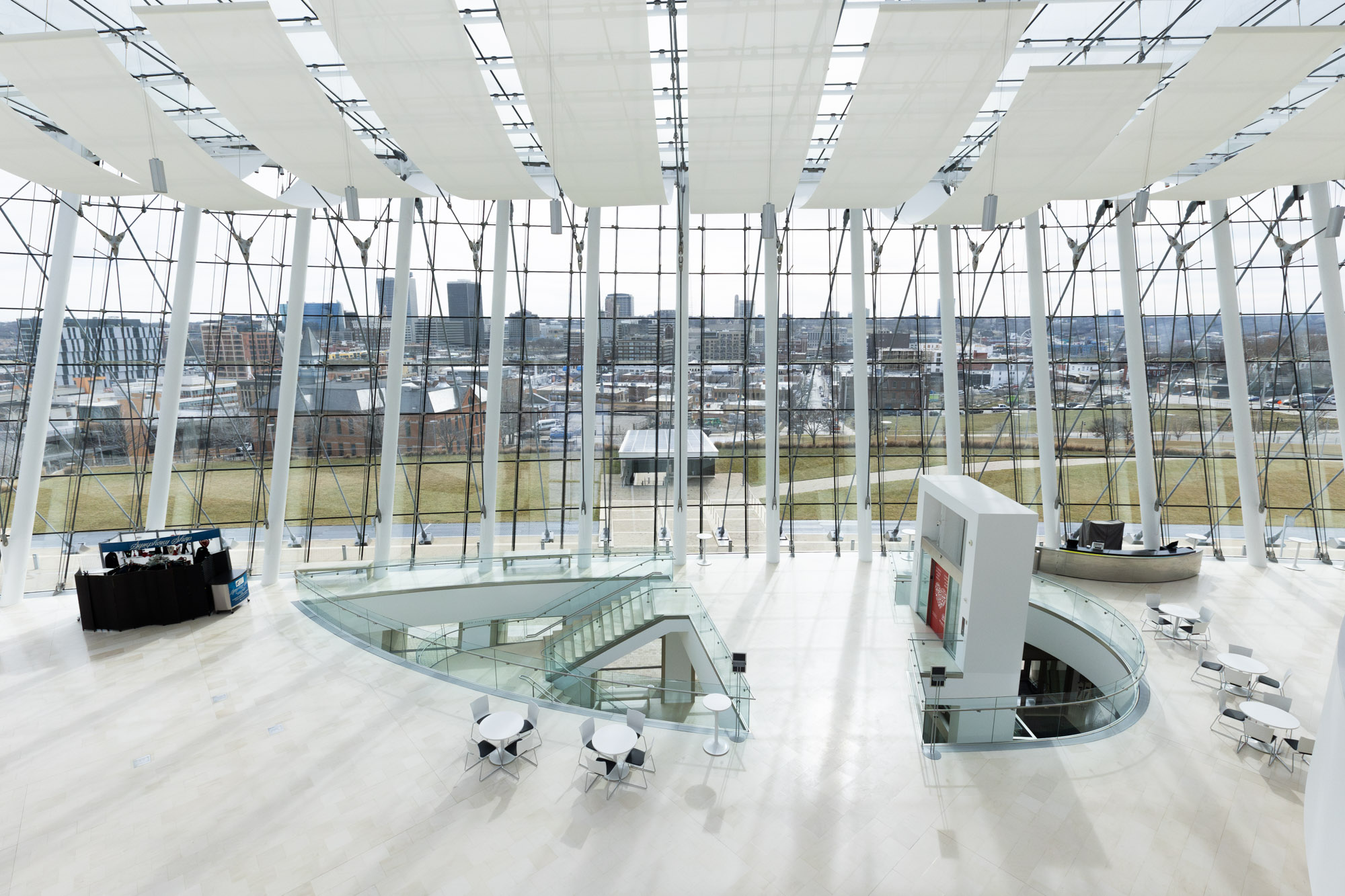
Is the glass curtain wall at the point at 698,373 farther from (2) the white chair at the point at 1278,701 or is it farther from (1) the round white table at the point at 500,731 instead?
(1) the round white table at the point at 500,731

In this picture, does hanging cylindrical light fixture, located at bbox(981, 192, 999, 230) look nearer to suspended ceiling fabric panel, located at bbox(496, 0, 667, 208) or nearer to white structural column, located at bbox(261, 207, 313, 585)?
suspended ceiling fabric panel, located at bbox(496, 0, 667, 208)

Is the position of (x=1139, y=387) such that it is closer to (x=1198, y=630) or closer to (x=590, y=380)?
(x=1198, y=630)

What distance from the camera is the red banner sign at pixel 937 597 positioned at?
1083 cm

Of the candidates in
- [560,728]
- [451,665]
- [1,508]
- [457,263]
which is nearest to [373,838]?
[560,728]

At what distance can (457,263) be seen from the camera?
51.3 feet

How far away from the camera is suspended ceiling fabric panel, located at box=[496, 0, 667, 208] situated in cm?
734

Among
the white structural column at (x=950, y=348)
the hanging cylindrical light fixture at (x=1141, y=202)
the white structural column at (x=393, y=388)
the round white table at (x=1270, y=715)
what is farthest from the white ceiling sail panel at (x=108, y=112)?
the round white table at (x=1270, y=715)

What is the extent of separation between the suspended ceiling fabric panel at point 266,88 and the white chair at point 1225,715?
13.4 metres

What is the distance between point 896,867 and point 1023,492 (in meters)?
13.5

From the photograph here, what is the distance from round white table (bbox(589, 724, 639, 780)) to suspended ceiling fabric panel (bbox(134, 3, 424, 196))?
828 centimetres

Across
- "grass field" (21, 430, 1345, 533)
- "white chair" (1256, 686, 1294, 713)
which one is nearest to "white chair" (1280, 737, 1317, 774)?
"white chair" (1256, 686, 1294, 713)

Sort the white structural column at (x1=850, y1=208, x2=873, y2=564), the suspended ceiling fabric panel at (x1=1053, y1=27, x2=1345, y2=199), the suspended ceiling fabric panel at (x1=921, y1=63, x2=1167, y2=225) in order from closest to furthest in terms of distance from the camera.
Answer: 1. the suspended ceiling fabric panel at (x1=1053, y1=27, x2=1345, y2=199)
2. the suspended ceiling fabric panel at (x1=921, y1=63, x2=1167, y2=225)
3. the white structural column at (x1=850, y1=208, x2=873, y2=564)

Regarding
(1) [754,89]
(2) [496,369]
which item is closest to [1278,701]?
(1) [754,89]

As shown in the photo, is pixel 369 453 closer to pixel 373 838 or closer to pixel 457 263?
pixel 457 263
